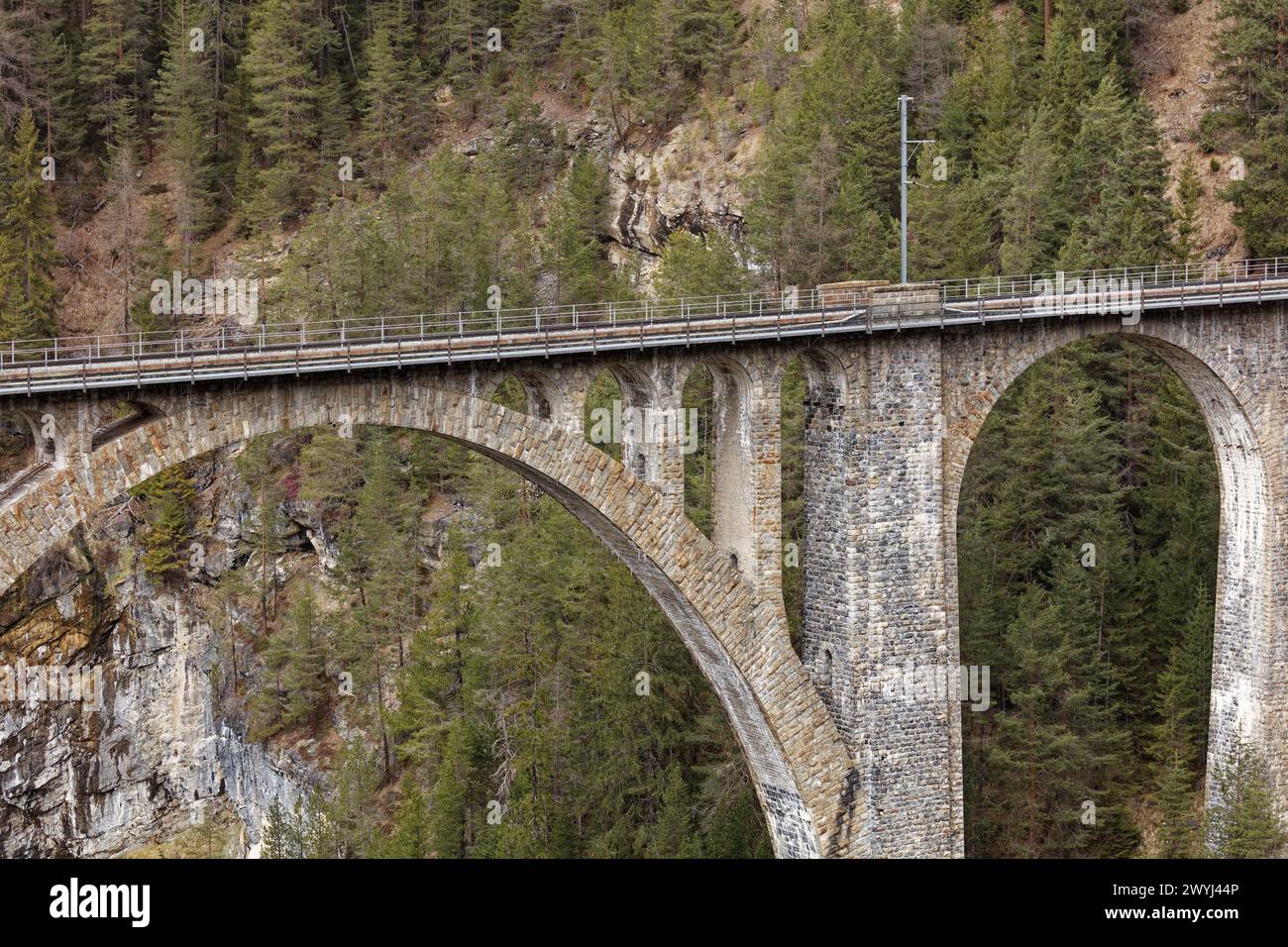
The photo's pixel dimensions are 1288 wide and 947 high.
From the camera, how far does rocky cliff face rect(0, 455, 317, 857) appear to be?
65562 mm

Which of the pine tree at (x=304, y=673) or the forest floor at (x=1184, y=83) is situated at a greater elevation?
the forest floor at (x=1184, y=83)

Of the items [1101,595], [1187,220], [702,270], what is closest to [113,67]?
[702,270]

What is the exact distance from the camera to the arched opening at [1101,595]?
4650 cm

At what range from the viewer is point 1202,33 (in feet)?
246

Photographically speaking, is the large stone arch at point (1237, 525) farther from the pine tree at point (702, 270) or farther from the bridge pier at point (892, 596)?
the pine tree at point (702, 270)

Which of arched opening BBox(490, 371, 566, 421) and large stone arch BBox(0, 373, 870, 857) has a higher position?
arched opening BBox(490, 371, 566, 421)

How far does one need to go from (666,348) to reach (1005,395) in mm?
23902

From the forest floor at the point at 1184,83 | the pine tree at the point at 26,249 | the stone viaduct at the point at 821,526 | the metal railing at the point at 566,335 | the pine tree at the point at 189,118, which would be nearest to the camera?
the metal railing at the point at 566,335

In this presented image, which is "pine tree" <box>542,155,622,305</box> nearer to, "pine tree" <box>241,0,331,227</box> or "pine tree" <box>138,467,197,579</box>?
"pine tree" <box>241,0,331,227</box>

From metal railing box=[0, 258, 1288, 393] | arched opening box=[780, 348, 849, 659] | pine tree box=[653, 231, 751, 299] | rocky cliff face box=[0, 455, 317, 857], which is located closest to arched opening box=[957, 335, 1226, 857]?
metal railing box=[0, 258, 1288, 393]

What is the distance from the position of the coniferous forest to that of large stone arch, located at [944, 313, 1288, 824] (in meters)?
1.36

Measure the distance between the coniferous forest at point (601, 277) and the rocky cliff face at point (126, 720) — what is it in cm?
135

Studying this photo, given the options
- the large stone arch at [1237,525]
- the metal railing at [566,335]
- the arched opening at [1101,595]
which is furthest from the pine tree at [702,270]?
the large stone arch at [1237,525]
